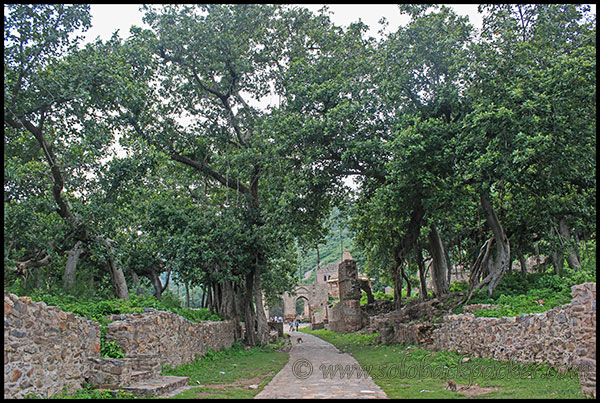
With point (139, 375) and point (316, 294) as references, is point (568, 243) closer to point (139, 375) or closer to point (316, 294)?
point (139, 375)

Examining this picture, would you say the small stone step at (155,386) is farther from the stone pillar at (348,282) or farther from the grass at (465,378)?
the stone pillar at (348,282)

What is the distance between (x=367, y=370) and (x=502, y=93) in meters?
8.51

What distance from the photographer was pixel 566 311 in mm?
7578

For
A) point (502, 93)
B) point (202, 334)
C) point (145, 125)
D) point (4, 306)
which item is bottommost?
point (202, 334)

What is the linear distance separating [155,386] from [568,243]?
14005 mm

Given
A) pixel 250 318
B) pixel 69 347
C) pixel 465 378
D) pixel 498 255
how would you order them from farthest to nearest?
1. pixel 250 318
2. pixel 498 255
3. pixel 465 378
4. pixel 69 347

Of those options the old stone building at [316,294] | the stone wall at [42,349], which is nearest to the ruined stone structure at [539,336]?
the stone wall at [42,349]

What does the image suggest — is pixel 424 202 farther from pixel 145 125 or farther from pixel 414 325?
pixel 145 125

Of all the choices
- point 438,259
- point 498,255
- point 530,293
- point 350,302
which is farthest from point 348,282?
point 530,293

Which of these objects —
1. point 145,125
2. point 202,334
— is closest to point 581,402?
point 202,334

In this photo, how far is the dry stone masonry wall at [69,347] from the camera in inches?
234

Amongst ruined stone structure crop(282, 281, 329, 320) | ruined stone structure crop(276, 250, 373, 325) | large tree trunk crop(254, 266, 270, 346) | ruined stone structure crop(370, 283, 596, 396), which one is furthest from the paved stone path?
ruined stone structure crop(282, 281, 329, 320)

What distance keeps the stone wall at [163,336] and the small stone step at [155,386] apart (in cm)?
76

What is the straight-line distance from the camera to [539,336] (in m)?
8.42
